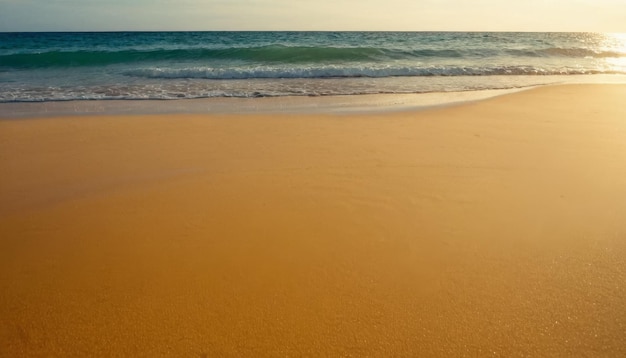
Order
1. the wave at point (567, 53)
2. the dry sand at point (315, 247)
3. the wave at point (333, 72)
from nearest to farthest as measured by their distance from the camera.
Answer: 1. the dry sand at point (315, 247)
2. the wave at point (333, 72)
3. the wave at point (567, 53)

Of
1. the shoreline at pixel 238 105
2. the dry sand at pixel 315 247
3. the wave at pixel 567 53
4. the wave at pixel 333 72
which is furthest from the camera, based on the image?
the wave at pixel 567 53

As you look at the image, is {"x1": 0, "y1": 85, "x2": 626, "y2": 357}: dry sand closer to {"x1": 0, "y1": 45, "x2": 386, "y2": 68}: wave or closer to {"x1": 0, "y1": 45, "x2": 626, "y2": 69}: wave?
{"x1": 0, "y1": 45, "x2": 626, "y2": 69}: wave

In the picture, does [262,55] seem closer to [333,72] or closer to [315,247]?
[333,72]

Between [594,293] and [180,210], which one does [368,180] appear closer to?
[180,210]

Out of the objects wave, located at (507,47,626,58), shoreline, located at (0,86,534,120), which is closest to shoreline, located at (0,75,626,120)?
shoreline, located at (0,86,534,120)

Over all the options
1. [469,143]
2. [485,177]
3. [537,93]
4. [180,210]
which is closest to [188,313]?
[180,210]

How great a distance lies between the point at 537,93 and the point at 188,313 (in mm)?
8256

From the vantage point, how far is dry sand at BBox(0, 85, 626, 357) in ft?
5.86

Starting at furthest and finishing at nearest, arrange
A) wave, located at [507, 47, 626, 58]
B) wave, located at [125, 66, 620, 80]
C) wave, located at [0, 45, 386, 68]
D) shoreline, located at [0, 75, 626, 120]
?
wave, located at [507, 47, 626, 58], wave, located at [0, 45, 386, 68], wave, located at [125, 66, 620, 80], shoreline, located at [0, 75, 626, 120]

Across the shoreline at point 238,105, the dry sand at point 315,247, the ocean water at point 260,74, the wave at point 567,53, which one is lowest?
the dry sand at point 315,247

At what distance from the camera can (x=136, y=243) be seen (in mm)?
2512

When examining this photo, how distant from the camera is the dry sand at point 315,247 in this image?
70.3 inches

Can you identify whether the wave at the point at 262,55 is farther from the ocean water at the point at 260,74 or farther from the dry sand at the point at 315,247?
the dry sand at the point at 315,247

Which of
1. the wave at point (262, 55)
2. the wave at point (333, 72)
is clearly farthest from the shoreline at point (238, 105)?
the wave at point (262, 55)
